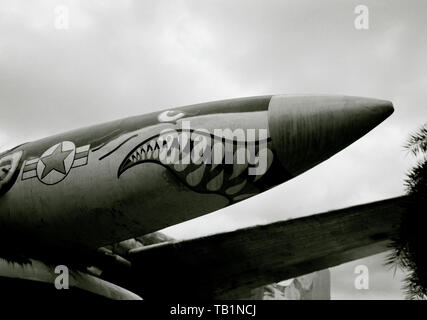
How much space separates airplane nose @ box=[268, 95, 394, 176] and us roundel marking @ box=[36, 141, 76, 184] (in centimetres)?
322

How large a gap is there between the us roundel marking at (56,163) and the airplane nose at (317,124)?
3.22 m

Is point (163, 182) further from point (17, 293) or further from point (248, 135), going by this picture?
point (17, 293)

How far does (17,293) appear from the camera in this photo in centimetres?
739

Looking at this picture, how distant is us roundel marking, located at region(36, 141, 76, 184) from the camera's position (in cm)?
742

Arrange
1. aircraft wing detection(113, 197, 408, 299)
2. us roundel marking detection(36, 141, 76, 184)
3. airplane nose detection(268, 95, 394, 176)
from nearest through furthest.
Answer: airplane nose detection(268, 95, 394, 176) < us roundel marking detection(36, 141, 76, 184) < aircraft wing detection(113, 197, 408, 299)

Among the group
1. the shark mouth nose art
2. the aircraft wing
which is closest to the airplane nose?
the shark mouth nose art

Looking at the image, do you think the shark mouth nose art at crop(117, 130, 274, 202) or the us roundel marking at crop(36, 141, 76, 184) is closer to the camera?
the shark mouth nose art at crop(117, 130, 274, 202)

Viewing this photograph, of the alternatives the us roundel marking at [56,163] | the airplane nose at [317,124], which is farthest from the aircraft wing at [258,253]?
the us roundel marking at [56,163]

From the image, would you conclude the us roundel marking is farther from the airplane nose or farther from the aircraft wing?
the airplane nose

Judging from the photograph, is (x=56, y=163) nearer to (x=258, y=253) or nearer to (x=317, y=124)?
(x=317, y=124)

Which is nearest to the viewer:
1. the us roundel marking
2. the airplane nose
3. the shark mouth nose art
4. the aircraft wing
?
the airplane nose

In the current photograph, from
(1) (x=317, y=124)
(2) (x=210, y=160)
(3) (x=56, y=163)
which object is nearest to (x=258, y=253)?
(2) (x=210, y=160)

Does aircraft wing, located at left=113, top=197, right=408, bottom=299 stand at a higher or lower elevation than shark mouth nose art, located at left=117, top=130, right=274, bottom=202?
lower

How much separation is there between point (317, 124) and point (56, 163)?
4.07 meters
